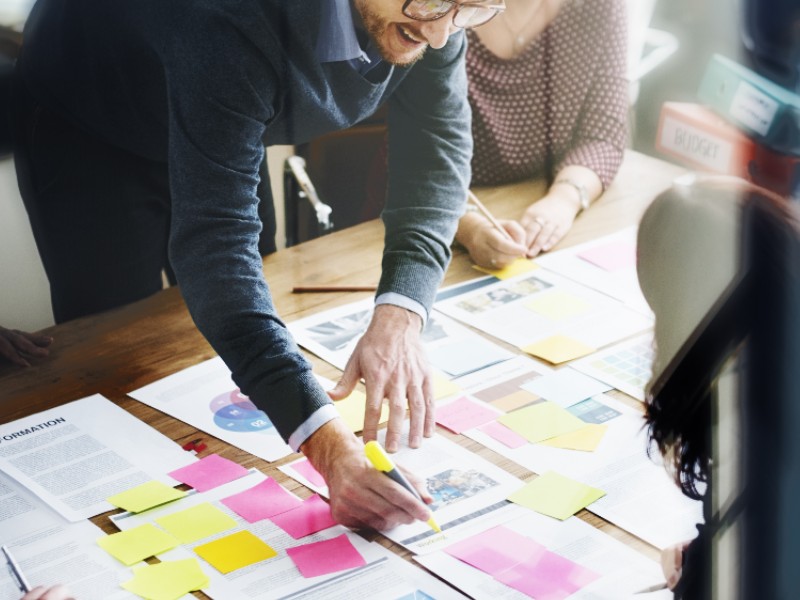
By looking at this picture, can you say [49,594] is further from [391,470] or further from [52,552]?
[391,470]

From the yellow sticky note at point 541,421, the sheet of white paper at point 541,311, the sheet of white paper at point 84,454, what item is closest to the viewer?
the sheet of white paper at point 84,454

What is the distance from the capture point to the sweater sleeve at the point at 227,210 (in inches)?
41.9

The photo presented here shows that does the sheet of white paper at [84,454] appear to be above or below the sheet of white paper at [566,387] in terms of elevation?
below

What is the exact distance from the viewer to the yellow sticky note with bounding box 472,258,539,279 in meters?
1.59

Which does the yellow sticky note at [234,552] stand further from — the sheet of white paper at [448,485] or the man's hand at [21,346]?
the man's hand at [21,346]

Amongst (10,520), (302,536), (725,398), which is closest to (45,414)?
(10,520)

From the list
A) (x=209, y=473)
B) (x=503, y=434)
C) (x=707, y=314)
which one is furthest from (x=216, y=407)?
(x=707, y=314)

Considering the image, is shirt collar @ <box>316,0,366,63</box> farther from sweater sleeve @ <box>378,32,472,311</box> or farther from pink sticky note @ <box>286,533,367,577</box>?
pink sticky note @ <box>286,533,367,577</box>

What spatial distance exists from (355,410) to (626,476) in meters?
0.34

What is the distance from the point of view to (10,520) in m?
1.04

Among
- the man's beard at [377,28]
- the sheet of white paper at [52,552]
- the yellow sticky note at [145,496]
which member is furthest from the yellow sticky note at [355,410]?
the man's beard at [377,28]

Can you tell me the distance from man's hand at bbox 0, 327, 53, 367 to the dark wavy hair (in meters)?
0.86

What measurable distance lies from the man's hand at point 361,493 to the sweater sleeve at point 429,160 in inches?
14.0

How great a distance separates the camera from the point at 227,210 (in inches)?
43.0
